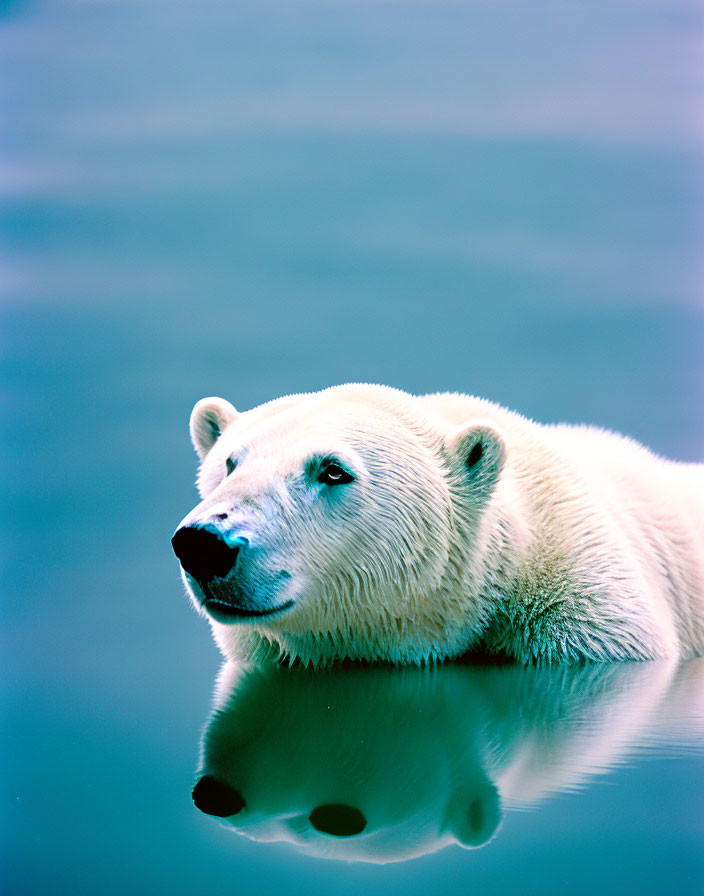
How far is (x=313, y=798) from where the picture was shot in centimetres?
275

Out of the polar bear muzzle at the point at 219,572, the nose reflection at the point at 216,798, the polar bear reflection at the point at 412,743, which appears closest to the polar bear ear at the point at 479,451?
the polar bear reflection at the point at 412,743

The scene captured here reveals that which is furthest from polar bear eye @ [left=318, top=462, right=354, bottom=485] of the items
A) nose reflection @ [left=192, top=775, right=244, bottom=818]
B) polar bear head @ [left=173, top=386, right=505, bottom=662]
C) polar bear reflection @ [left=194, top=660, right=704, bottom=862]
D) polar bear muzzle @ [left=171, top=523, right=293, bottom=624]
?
nose reflection @ [left=192, top=775, right=244, bottom=818]

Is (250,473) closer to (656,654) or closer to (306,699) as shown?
(306,699)

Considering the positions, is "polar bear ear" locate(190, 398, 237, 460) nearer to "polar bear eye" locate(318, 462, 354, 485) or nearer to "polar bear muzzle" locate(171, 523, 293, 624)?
"polar bear eye" locate(318, 462, 354, 485)

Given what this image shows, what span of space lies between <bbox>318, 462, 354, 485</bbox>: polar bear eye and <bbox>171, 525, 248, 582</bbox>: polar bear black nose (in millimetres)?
411

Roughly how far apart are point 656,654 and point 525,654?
1.56 ft

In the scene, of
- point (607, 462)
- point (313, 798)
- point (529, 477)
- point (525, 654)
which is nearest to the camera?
point (313, 798)

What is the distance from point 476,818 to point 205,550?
1.19 metres

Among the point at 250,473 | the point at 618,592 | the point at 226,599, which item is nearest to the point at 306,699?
the point at 226,599

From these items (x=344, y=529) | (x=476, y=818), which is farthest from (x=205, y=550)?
(x=476, y=818)

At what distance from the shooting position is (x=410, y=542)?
384 centimetres

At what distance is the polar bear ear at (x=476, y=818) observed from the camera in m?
2.54

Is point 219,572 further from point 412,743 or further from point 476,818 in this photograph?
point 476,818

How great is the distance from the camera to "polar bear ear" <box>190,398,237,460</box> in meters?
4.43
